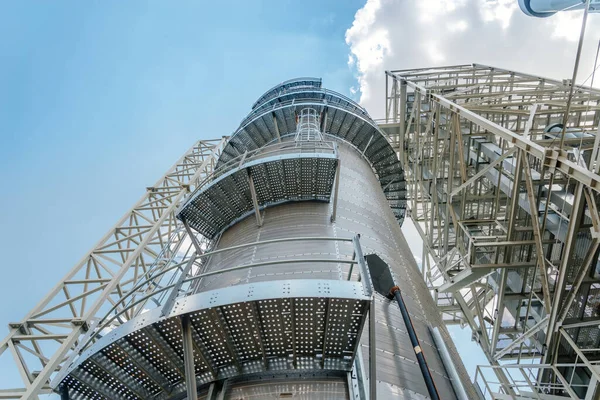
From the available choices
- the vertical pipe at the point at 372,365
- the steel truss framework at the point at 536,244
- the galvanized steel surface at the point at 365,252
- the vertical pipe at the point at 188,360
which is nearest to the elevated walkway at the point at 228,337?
the vertical pipe at the point at 188,360

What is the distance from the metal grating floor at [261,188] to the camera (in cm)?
923

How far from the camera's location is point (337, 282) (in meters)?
4.58

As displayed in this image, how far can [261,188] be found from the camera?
9.66m

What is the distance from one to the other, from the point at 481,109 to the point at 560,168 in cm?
619

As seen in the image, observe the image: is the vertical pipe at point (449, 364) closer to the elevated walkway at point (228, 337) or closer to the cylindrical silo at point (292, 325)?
the cylindrical silo at point (292, 325)

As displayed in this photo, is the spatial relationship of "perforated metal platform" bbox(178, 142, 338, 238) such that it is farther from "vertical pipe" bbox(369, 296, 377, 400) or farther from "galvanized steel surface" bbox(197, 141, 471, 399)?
"vertical pipe" bbox(369, 296, 377, 400)

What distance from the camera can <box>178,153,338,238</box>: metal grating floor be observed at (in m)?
9.23

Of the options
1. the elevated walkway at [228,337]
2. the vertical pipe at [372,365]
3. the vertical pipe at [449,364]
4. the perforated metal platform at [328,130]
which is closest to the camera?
the vertical pipe at [372,365]

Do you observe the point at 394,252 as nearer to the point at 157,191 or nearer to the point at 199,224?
the point at 199,224

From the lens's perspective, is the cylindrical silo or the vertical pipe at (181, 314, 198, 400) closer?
the vertical pipe at (181, 314, 198, 400)

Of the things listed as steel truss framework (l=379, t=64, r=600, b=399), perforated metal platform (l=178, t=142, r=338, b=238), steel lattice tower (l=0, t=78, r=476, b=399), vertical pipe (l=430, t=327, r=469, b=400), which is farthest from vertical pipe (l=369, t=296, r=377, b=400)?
perforated metal platform (l=178, t=142, r=338, b=238)

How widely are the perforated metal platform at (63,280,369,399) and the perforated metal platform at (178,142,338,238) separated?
14.3 ft

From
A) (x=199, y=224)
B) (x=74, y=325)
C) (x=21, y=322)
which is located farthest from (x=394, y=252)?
(x=21, y=322)

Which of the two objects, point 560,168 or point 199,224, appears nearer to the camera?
point 560,168
